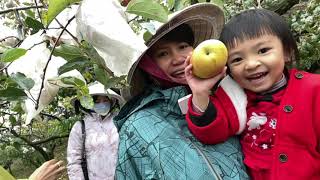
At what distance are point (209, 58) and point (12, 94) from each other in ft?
1.60

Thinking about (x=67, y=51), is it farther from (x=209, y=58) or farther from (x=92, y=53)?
(x=209, y=58)

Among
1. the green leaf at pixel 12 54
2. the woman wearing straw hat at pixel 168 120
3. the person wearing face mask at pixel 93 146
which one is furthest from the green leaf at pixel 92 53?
the person wearing face mask at pixel 93 146

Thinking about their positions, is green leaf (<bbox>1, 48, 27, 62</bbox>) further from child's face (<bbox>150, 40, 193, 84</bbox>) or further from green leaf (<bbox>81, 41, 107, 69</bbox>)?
child's face (<bbox>150, 40, 193, 84</bbox>)

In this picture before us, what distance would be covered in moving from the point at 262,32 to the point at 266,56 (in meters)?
0.07

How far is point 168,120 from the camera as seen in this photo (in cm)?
141

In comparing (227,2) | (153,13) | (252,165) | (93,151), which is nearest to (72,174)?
(93,151)

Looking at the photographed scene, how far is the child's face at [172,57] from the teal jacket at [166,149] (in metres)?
0.05

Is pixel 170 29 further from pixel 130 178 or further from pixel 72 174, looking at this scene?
pixel 72 174

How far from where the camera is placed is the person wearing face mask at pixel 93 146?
3359 mm

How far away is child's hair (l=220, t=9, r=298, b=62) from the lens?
1354mm

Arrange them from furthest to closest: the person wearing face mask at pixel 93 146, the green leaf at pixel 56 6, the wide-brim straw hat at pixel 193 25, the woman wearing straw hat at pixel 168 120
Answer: the person wearing face mask at pixel 93 146 < the wide-brim straw hat at pixel 193 25 < the woman wearing straw hat at pixel 168 120 < the green leaf at pixel 56 6

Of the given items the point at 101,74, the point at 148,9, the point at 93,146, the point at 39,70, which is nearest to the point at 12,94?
the point at 39,70

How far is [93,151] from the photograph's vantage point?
3.36 meters

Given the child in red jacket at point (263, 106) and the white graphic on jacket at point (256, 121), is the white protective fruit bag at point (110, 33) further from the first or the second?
the white graphic on jacket at point (256, 121)
